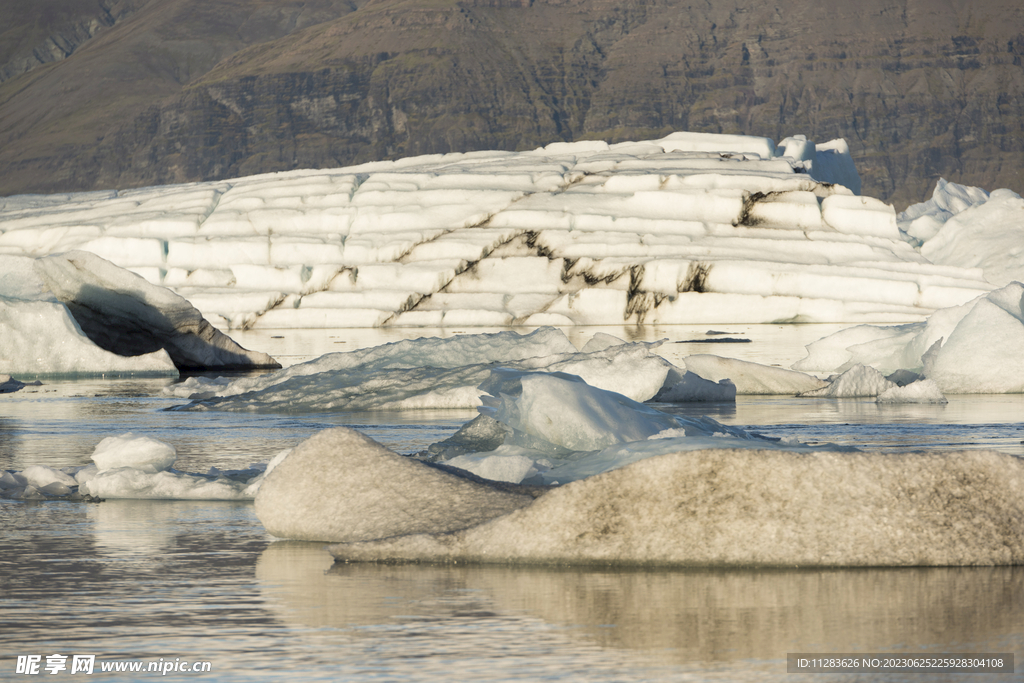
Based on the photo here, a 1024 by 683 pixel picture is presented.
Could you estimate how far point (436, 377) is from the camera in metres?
10.1

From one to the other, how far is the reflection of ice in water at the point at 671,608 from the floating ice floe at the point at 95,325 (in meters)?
10.8

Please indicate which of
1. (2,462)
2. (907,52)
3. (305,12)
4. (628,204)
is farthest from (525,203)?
(305,12)

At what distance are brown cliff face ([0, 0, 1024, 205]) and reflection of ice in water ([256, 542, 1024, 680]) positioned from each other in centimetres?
12627

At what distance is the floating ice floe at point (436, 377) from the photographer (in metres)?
8.96

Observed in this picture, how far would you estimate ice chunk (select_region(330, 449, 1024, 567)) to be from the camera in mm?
3422

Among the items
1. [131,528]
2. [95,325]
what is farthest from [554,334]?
[131,528]

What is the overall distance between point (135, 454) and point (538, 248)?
68.6 feet

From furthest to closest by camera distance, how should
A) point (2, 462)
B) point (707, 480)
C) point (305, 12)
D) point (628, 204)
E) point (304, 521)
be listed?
point (305, 12), point (628, 204), point (2, 462), point (304, 521), point (707, 480)

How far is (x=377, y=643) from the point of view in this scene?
8.53ft

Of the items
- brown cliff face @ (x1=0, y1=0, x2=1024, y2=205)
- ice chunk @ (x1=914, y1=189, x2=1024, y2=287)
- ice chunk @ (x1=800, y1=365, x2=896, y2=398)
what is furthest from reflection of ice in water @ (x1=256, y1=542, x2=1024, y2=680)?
brown cliff face @ (x1=0, y1=0, x2=1024, y2=205)

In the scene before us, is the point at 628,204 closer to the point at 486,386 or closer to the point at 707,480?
the point at 486,386

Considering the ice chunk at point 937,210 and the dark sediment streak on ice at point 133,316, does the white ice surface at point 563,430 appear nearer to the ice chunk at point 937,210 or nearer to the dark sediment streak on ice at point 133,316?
the dark sediment streak on ice at point 133,316

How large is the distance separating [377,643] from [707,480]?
4.05 feet
